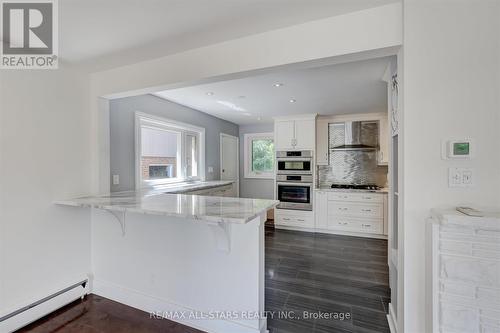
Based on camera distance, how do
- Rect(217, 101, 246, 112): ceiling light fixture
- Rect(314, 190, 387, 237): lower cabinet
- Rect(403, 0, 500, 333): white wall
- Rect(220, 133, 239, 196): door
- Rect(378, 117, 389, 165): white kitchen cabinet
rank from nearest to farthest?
Rect(403, 0, 500, 333): white wall
Rect(217, 101, 246, 112): ceiling light fixture
Rect(314, 190, 387, 237): lower cabinet
Rect(378, 117, 389, 165): white kitchen cabinet
Rect(220, 133, 239, 196): door

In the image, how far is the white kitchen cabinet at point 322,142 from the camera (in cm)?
483

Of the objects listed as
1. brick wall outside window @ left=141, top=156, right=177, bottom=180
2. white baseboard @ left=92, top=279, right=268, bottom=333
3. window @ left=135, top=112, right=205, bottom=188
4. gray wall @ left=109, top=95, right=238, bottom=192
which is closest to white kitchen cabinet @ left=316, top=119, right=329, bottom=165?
window @ left=135, top=112, right=205, bottom=188

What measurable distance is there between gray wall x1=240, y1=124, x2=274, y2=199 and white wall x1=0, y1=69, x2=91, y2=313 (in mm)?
3791

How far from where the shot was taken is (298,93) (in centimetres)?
324

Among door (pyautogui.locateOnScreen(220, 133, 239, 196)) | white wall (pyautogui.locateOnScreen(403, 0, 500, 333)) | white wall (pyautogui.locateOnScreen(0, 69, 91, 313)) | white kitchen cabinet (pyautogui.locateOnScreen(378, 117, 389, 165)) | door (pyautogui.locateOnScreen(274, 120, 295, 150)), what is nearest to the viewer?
white wall (pyautogui.locateOnScreen(403, 0, 500, 333))

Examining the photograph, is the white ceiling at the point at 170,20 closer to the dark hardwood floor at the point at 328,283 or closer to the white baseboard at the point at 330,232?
the dark hardwood floor at the point at 328,283

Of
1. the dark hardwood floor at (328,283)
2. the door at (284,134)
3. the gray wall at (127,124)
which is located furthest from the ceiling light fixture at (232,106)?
the dark hardwood floor at (328,283)

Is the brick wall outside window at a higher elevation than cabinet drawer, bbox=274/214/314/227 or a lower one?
higher

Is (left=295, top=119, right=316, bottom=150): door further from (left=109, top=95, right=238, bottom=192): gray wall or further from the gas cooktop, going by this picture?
(left=109, top=95, right=238, bottom=192): gray wall

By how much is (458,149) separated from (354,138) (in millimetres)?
3490

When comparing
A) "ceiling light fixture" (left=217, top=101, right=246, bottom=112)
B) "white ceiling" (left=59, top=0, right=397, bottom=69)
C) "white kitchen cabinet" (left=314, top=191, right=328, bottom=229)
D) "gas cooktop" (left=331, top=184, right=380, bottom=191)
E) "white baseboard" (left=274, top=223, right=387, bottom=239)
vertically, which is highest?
"ceiling light fixture" (left=217, top=101, right=246, bottom=112)

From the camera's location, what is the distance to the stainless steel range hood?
452 centimetres

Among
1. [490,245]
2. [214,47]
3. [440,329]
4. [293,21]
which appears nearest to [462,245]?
[490,245]

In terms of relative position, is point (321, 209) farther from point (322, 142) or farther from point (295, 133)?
point (295, 133)
